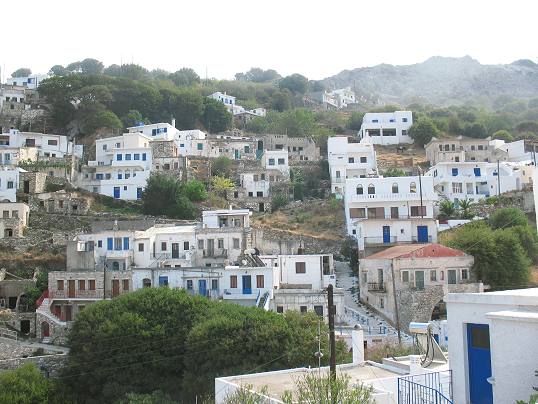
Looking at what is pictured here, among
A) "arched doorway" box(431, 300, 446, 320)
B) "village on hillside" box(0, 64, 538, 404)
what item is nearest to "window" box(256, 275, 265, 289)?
"village on hillside" box(0, 64, 538, 404)

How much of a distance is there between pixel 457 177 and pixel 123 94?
40747 millimetres

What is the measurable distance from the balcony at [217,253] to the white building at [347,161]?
62.5ft

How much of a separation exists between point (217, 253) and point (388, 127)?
125 ft

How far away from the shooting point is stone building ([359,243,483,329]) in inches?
1475

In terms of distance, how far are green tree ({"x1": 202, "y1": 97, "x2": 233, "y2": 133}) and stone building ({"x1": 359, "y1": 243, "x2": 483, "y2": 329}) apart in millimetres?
44140

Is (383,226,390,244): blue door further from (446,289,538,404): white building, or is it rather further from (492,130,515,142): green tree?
(492,130,515,142): green tree

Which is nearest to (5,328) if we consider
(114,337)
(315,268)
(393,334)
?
(114,337)

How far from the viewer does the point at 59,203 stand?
2200 inches

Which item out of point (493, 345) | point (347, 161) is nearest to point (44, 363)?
point (493, 345)

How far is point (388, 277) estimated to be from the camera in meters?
39.0

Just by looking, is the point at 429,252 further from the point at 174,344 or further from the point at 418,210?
the point at 174,344

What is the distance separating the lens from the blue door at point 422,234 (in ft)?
148

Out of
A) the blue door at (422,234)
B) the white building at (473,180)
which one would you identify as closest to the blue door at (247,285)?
the blue door at (422,234)

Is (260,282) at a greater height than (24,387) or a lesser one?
greater
